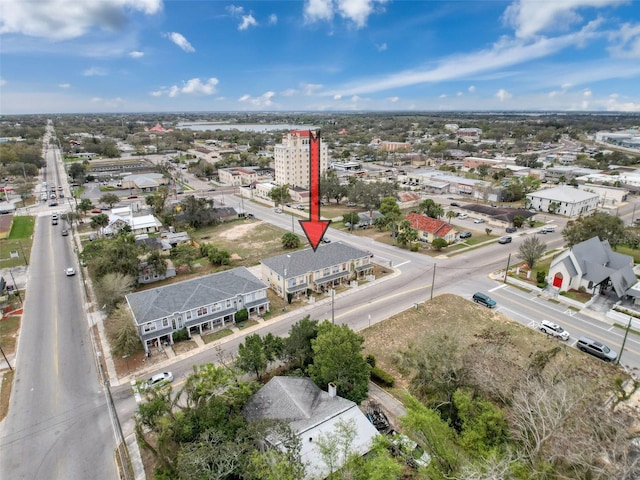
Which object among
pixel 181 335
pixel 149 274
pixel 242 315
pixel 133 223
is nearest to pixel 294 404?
pixel 242 315

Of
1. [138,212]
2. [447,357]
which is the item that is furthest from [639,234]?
[138,212]

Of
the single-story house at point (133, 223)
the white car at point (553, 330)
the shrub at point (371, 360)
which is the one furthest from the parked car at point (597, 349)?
the single-story house at point (133, 223)

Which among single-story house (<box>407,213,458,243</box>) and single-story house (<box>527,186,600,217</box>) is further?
single-story house (<box>527,186,600,217</box>)

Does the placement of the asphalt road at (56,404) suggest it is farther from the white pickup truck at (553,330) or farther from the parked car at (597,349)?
the parked car at (597,349)

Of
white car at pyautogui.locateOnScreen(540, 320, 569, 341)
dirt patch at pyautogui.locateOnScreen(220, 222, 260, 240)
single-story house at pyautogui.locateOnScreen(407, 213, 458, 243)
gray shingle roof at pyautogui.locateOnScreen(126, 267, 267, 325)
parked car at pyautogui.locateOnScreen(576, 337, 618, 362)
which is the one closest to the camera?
parked car at pyautogui.locateOnScreen(576, 337, 618, 362)

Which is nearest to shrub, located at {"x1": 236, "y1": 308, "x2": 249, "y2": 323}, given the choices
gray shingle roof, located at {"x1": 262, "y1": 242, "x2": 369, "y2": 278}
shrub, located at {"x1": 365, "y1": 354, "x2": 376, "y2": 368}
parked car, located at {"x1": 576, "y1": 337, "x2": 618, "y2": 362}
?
gray shingle roof, located at {"x1": 262, "y1": 242, "x2": 369, "y2": 278}

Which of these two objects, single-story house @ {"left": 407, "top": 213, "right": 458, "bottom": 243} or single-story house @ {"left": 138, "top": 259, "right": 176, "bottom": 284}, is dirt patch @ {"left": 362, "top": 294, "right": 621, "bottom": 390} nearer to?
single-story house @ {"left": 407, "top": 213, "right": 458, "bottom": 243}
